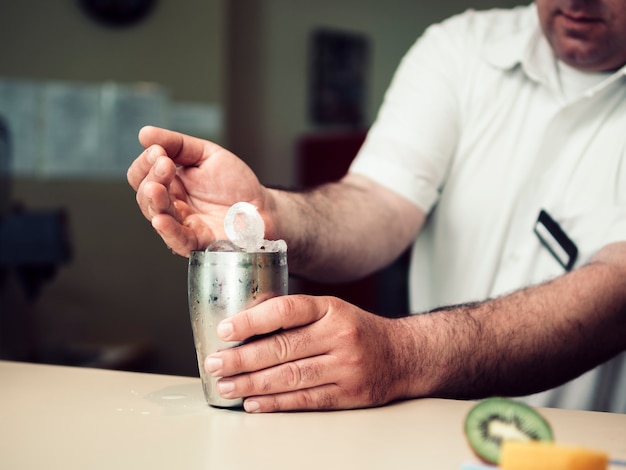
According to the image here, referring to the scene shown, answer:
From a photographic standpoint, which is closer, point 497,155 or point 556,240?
point 556,240

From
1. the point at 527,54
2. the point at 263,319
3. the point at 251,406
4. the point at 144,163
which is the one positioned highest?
the point at 527,54

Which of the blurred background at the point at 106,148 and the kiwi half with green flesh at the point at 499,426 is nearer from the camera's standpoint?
the kiwi half with green flesh at the point at 499,426

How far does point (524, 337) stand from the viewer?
1048mm

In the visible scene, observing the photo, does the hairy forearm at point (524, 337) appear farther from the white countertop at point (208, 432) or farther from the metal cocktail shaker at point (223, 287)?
the metal cocktail shaker at point (223, 287)

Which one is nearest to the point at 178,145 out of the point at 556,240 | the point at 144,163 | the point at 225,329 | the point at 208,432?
the point at 144,163

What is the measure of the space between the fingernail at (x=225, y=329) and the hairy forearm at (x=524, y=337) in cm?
25

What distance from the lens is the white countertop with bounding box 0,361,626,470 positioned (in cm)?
66

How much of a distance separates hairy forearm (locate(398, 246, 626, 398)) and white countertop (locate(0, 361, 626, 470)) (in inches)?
3.2

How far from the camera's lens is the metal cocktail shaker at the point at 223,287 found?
0.82 meters

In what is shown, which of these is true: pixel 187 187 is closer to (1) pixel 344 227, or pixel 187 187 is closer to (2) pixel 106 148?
(1) pixel 344 227

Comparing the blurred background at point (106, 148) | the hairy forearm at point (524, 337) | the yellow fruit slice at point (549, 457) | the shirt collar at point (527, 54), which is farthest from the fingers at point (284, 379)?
the blurred background at point (106, 148)

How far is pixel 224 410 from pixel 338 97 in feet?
14.1

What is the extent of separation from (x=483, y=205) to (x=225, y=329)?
89 cm

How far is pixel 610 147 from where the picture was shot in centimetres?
146
